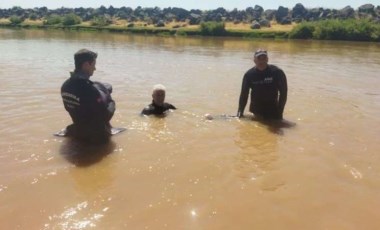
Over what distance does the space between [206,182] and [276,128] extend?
10.5 feet

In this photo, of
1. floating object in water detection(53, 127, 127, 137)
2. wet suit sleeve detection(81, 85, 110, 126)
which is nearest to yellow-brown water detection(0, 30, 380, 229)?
floating object in water detection(53, 127, 127, 137)

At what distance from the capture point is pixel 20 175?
19.9ft

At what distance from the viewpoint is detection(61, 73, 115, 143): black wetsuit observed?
6996 mm

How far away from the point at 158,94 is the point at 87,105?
240 cm

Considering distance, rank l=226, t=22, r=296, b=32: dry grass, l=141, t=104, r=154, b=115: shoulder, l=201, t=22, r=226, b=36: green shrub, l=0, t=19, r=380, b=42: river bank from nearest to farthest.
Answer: l=141, t=104, r=154, b=115: shoulder → l=0, t=19, r=380, b=42: river bank → l=201, t=22, r=226, b=36: green shrub → l=226, t=22, r=296, b=32: dry grass

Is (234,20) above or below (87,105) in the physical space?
above

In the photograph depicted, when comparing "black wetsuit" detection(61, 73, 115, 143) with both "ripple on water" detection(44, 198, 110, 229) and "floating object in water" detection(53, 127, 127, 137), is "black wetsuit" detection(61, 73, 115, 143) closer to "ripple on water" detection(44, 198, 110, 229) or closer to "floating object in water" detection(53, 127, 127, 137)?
"floating object in water" detection(53, 127, 127, 137)

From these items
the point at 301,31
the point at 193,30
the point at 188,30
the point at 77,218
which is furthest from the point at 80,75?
the point at 193,30

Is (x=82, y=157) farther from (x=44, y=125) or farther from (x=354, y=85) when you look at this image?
(x=354, y=85)

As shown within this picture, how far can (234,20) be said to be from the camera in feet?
193

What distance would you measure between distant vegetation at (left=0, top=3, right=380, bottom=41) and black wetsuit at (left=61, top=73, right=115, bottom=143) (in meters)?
38.2

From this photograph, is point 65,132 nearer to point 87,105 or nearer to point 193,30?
point 87,105

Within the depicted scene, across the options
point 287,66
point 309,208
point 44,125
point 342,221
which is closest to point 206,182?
point 309,208

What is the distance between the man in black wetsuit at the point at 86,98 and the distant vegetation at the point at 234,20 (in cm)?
3828
